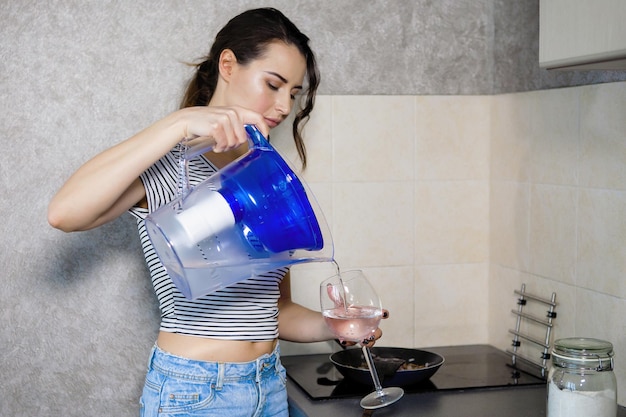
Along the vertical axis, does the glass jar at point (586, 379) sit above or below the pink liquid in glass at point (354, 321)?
below

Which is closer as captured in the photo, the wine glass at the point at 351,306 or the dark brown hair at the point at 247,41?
the wine glass at the point at 351,306

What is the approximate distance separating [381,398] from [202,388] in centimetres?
39

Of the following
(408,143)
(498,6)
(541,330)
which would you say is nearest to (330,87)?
(408,143)

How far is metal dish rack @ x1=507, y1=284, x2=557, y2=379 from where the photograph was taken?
6.06 ft

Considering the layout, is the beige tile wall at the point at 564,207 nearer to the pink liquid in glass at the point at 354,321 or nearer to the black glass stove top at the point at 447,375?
the black glass stove top at the point at 447,375

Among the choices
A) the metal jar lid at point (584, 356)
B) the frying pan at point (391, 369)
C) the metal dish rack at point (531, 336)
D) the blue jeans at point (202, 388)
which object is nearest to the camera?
the metal jar lid at point (584, 356)

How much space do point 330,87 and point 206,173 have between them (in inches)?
25.4

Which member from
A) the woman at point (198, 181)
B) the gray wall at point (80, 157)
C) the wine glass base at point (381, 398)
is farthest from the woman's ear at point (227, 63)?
the wine glass base at point (381, 398)

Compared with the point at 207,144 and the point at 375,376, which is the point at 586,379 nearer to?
the point at 375,376

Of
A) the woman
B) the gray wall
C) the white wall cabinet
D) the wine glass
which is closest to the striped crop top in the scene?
the woman

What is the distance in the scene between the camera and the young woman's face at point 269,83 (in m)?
1.56

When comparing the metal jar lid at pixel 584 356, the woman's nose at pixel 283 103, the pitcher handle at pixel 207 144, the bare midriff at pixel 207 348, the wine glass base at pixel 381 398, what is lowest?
the wine glass base at pixel 381 398

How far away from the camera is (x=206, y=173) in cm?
151

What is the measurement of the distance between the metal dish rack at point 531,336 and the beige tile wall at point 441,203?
0.03m
